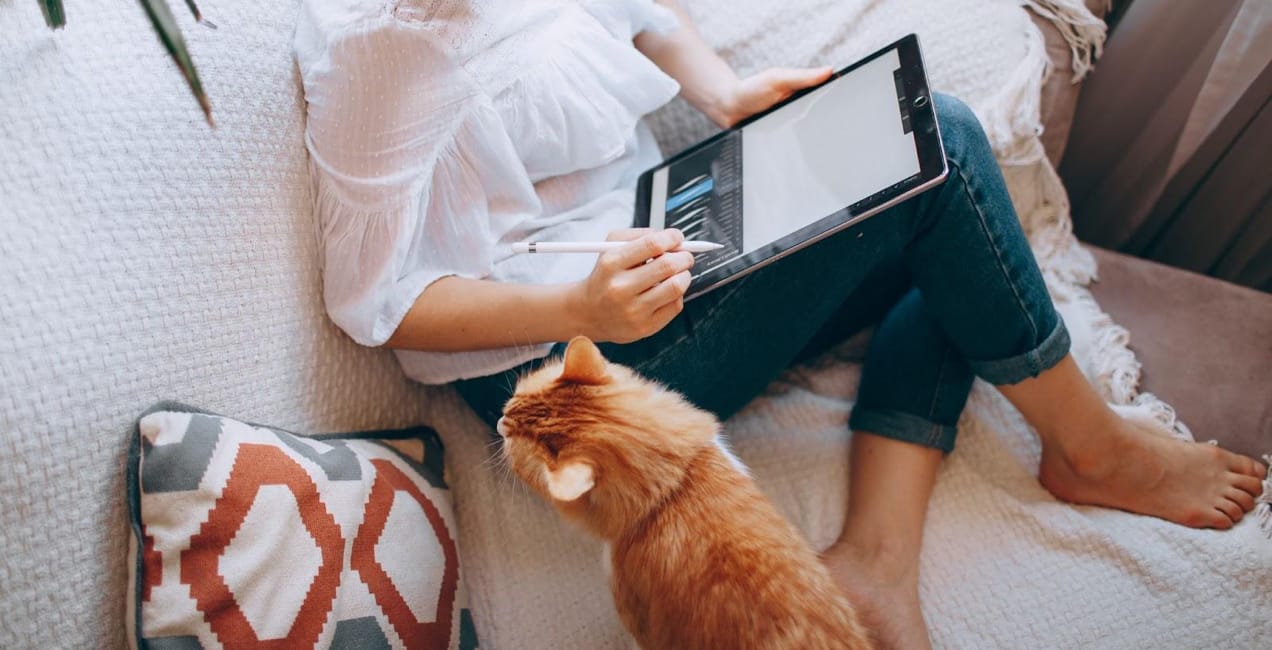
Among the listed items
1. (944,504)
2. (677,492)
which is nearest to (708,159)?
(677,492)

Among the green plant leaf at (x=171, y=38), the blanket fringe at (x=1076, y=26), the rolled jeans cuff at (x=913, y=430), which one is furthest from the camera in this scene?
the blanket fringe at (x=1076, y=26)

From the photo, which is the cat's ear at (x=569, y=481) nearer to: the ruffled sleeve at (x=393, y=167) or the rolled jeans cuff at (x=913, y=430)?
the ruffled sleeve at (x=393, y=167)

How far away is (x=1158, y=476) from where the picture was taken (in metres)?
0.86

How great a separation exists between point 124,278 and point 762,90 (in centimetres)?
74

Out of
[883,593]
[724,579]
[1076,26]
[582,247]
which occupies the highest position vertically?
[1076,26]

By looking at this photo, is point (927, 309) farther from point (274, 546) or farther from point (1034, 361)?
point (274, 546)

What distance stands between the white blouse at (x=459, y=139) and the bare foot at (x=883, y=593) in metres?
0.46

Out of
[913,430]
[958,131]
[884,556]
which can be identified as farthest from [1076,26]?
[884,556]

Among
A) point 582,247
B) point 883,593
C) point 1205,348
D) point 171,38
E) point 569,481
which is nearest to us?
point 171,38

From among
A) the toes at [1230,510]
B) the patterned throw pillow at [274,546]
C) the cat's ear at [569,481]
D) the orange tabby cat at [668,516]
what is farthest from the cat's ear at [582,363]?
the toes at [1230,510]

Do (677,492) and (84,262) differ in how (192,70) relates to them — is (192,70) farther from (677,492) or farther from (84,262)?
(677,492)

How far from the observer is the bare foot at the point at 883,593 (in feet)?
2.59

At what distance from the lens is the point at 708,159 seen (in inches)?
35.4

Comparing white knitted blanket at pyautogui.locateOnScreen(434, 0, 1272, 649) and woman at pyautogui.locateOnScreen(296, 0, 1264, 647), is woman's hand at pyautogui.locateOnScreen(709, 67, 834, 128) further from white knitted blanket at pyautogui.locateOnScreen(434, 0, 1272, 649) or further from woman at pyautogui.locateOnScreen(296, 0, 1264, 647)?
white knitted blanket at pyautogui.locateOnScreen(434, 0, 1272, 649)
